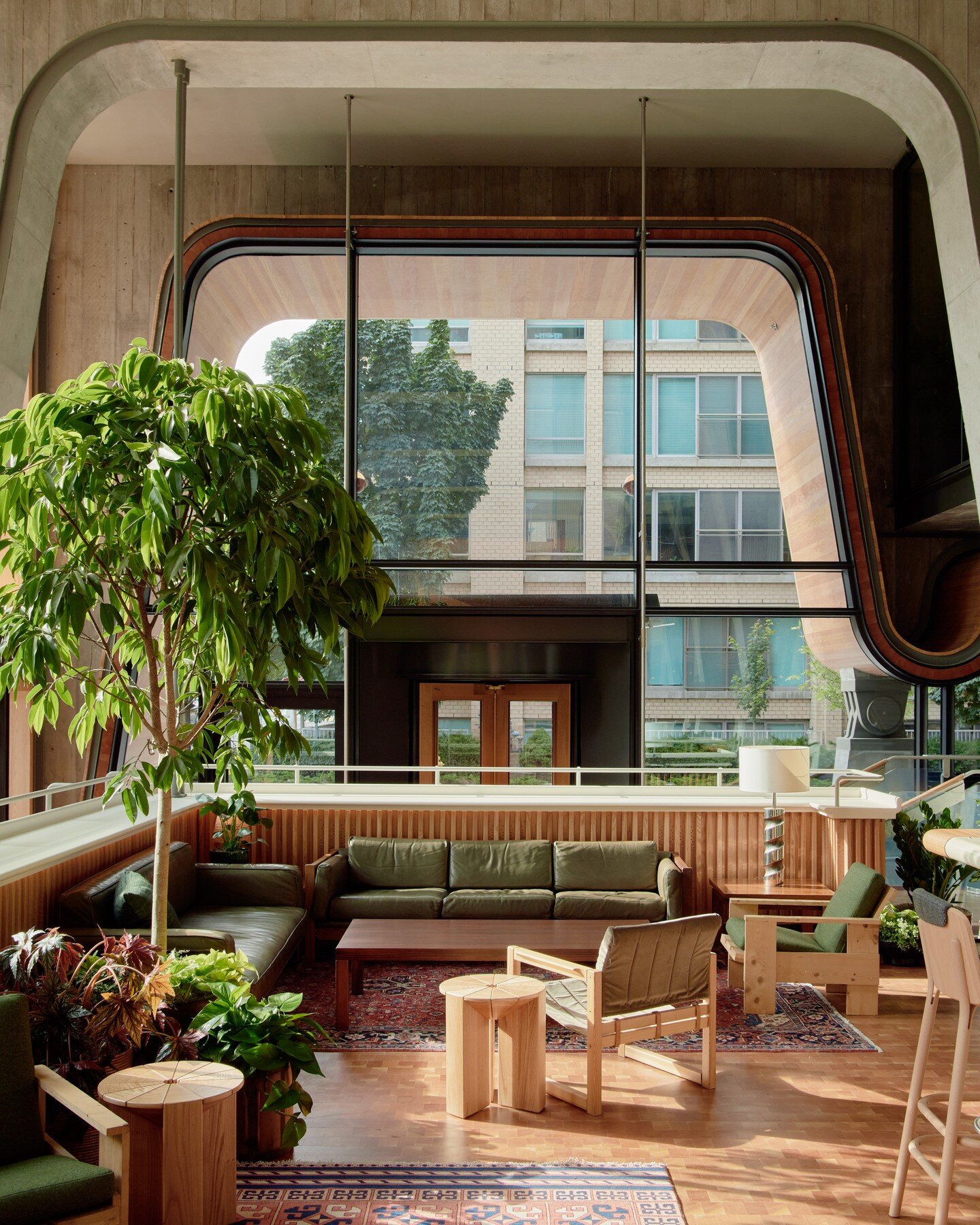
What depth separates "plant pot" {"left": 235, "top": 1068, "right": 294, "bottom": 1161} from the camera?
13.6ft

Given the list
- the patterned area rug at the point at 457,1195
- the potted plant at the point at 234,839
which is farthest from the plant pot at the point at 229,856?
the patterned area rug at the point at 457,1195

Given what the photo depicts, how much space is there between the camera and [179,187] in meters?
7.01

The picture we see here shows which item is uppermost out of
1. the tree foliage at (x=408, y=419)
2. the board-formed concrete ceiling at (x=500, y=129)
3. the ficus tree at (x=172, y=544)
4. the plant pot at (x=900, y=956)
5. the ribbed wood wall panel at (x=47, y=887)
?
the board-formed concrete ceiling at (x=500, y=129)

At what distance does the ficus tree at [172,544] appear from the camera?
360cm

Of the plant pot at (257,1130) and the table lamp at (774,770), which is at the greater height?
the table lamp at (774,770)

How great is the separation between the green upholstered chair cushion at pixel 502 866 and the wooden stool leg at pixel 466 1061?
2534 millimetres

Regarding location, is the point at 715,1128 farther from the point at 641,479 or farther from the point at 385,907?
the point at 641,479

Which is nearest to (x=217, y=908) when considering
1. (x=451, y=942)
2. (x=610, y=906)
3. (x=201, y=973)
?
(x=451, y=942)

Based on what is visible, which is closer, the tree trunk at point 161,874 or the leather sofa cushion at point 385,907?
the tree trunk at point 161,874

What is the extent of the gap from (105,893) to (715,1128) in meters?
3.23

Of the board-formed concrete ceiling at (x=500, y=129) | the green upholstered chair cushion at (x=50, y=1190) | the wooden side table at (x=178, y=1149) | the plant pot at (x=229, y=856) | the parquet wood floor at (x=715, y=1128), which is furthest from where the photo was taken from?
the board-formed concrete ceiling at (x=500, y=129)

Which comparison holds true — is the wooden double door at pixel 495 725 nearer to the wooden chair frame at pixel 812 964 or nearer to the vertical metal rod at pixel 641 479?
the vertical metal rod at pixel 641 479

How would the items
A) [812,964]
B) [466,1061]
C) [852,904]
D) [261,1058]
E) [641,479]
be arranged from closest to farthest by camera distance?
[261,1058]
[466,1061]
[812,964]
[852,904]
[641,479]

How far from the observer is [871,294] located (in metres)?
9.81
